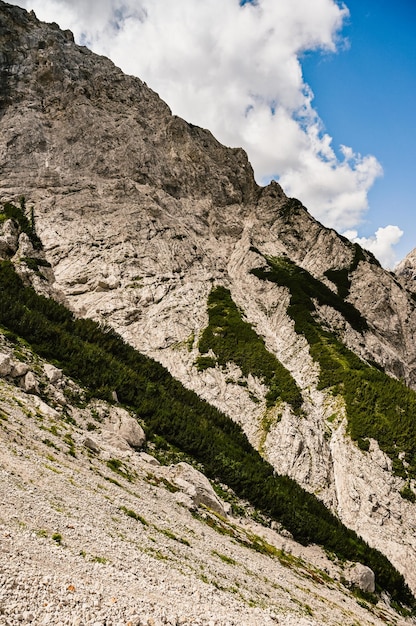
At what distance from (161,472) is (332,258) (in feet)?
245

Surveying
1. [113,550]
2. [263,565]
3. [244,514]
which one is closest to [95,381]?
[244,514]

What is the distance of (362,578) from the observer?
23250 millimetres

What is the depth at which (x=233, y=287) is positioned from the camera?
68.9m

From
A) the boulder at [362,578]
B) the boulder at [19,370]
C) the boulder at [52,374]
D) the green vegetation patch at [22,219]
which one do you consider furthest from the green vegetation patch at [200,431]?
the green vegetation patch at [22,219]

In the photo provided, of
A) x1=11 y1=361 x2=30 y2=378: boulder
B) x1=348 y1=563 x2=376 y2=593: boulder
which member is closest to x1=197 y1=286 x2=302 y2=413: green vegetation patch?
x1=348 y1=563 x2=376 y2=593: boulder

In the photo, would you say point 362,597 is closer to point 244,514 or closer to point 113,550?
point 244,514

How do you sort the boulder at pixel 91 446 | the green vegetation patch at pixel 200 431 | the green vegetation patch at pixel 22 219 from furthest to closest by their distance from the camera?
the green vegetation patch at pixel 22 219 < the green vegetation patch at pixel 200 431 < the boulder at pixel 91 446

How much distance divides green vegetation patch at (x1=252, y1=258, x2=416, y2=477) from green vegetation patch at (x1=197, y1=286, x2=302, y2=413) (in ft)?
15.7

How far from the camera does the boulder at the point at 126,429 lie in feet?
88.2

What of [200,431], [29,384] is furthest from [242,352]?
[29,384]

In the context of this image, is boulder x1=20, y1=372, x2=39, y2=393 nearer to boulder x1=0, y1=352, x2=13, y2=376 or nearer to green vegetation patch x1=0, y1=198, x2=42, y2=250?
boulder x1=0, y1=352, x2=13, y2=376

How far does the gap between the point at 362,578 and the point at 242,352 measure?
1191 inches

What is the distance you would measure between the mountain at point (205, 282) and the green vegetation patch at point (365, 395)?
0.64ft

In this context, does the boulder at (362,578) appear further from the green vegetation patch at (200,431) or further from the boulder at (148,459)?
the boulder at (148,459)
